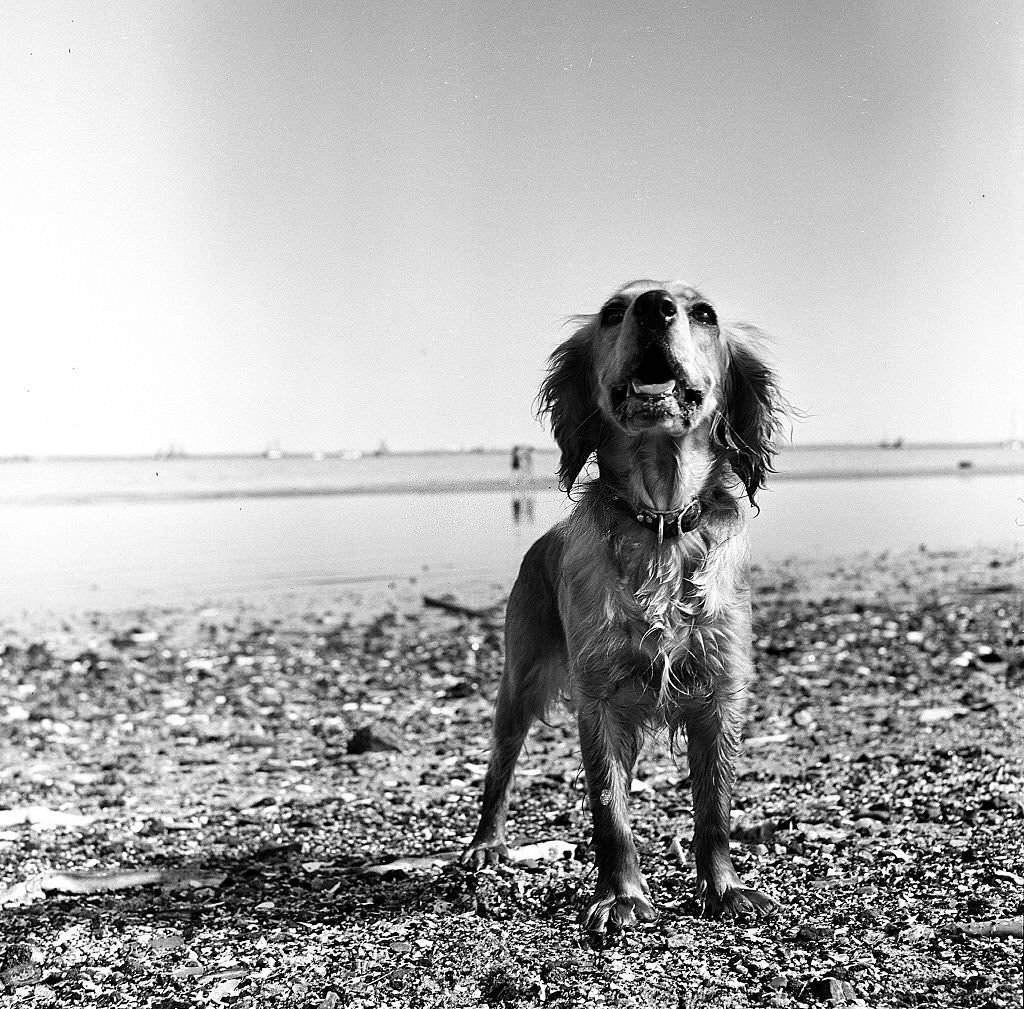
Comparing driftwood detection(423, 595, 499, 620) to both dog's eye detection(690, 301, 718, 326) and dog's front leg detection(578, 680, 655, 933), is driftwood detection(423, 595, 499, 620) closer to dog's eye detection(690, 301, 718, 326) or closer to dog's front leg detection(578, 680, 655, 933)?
dog's front leg detection(578, 680, 655, 933)

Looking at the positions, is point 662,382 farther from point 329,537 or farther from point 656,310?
point 329,537

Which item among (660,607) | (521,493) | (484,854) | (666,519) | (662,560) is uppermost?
(666,519)

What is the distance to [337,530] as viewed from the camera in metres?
18.7

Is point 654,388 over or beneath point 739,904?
over

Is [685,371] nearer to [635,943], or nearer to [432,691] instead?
[635,943]

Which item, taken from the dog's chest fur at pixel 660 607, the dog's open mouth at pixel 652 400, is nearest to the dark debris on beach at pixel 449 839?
the dog's chest fur at pixel 660 607

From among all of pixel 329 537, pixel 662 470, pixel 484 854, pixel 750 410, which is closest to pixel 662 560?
Answer: pixel 662 470

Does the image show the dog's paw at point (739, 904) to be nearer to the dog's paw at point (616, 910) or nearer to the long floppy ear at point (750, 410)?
the dog's paw at point (616, 910)

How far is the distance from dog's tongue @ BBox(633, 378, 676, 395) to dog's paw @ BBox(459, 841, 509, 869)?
1845mm

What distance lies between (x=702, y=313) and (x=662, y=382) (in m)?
0.37

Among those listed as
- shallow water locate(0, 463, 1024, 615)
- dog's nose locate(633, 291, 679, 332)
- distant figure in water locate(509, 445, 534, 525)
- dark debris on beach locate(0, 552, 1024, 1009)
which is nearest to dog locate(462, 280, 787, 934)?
dog's nose locate(633, 291, 679, 332)

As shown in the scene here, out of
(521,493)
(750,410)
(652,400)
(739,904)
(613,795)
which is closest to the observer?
(652,400)

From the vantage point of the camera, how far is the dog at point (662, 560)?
3205 millimetres

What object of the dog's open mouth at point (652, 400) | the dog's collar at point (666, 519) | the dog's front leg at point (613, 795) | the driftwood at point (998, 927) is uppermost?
the dog's open mouth at point (652, 400)
